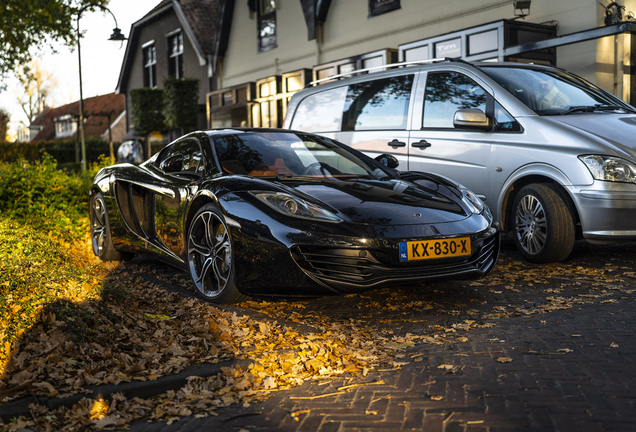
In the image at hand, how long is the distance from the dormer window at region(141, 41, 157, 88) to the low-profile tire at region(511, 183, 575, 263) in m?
26.7

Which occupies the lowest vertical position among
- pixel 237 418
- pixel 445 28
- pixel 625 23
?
pixel 237 418

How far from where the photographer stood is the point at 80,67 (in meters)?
20.8

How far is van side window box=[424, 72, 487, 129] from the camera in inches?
264

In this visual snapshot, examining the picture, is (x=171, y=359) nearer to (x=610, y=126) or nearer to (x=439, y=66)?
(x=610, y=126)

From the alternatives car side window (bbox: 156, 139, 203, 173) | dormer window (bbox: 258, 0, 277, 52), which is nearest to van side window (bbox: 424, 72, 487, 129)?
car side window (bbox: 156, 139, 203, 173)

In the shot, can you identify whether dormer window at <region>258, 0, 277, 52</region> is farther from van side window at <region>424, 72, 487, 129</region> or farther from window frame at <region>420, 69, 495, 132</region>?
van side window at <region>424, 72, 487, 129</region>

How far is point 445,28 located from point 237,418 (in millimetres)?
13521

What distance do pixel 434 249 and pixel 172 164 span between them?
2633 mm

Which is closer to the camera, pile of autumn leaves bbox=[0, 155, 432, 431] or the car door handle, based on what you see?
pile of autumn leaves bbox=[0, 155, 432, 431]

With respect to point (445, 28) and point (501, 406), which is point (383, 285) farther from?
point (445, 28)

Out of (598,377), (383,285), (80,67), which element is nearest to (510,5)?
(383,285)

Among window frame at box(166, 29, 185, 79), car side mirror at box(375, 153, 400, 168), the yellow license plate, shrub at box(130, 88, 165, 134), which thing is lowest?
the yellow license plate

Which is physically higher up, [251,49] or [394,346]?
[251,49]

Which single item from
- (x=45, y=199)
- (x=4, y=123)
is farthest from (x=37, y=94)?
(x=45, y=199)
